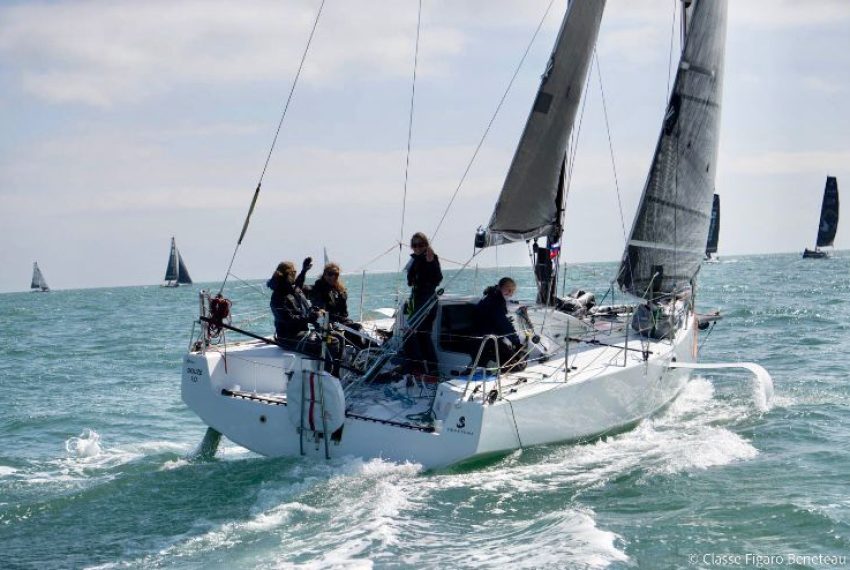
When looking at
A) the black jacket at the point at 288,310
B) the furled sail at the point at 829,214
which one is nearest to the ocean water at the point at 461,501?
the black jacket at the point at 288,310

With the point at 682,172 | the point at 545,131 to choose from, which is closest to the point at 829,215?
the point at 682,172

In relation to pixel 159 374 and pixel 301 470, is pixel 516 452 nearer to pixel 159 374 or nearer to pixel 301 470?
pixel 301 470

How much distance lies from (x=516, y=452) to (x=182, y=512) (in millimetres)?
3007

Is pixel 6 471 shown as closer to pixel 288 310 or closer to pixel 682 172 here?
pixel 288 310

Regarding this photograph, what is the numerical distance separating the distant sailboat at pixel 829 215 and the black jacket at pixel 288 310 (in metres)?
72.0

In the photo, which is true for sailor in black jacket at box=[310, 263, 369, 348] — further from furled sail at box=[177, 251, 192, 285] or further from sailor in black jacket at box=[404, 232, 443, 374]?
furled sail at box=[177, 251, 192, 285]

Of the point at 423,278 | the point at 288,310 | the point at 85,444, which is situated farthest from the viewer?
the point at 85,444

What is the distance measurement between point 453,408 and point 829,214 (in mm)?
79407

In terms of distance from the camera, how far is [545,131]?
40.5 ft

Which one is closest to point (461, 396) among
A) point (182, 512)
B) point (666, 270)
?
point (182, 512)

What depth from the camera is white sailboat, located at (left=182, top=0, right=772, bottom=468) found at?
8.97 m

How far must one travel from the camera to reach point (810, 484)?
8.94 metres

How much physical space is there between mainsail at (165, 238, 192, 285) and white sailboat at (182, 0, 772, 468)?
89.4 meters

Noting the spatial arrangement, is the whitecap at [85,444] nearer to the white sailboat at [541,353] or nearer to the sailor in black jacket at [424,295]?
the white sailboat at [541,353]
